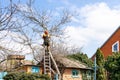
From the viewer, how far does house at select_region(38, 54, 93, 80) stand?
38.5 m

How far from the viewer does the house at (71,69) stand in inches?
1516

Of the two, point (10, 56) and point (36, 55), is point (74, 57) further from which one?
point (10, 56)

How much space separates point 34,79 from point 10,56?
32.0ft

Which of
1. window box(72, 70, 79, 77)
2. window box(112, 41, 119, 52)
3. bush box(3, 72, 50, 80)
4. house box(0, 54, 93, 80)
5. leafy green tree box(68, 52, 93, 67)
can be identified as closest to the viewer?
bush box(3, 72, 50, 80)

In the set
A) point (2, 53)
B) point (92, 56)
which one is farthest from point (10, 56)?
point (92, 56)

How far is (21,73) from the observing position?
23.2m

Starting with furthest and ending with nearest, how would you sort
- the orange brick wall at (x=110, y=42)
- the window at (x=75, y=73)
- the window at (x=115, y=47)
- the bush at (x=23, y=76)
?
the orange brick wall at (x=110, y=42)
the window at (x=115, y=47)
the window at (x=75, y=73)
the bush at (x=23, y=76)

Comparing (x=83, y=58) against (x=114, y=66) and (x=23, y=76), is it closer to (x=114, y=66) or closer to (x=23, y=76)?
(x=114, y=66)

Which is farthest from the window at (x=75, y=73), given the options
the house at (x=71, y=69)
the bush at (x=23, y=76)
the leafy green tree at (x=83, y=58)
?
the bush at (x=23, y=76)

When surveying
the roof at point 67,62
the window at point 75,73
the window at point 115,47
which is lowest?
the window at point 75,73

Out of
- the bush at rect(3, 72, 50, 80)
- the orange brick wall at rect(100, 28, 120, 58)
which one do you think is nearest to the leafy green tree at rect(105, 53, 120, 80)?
the orange brick wall at rect(100, 28, 120, 58)

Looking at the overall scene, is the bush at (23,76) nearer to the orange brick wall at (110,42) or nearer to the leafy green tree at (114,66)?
A: the leafy green tree at (114,66)

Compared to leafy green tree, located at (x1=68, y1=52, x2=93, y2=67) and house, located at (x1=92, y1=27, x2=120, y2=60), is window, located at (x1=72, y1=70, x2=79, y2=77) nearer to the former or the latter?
leafy green tree, located at (x1=68, y1=52, x2=93, y2=67)

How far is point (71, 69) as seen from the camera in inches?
1554
